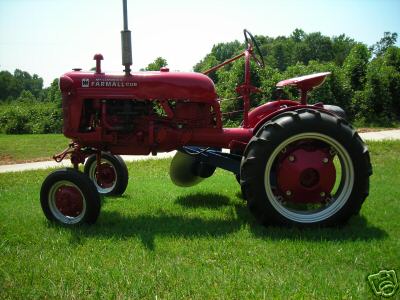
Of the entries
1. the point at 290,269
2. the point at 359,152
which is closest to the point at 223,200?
the point at 359,152

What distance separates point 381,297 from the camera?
2648 millimetres

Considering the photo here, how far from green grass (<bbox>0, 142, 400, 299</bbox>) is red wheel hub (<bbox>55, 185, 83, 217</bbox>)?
25cm

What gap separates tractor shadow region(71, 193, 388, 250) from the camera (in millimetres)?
3842

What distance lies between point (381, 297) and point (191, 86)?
115 inches

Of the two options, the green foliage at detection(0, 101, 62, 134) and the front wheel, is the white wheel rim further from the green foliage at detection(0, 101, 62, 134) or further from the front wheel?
the green foliage at detection(0, 101, 62, 134)

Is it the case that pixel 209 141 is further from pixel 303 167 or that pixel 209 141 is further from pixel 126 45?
pixel 126 45

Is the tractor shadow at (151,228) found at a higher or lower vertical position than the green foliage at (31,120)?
lower

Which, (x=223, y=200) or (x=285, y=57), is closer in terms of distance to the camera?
(x=223, y=200)

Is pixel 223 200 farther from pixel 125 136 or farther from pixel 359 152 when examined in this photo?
pixel 359 152

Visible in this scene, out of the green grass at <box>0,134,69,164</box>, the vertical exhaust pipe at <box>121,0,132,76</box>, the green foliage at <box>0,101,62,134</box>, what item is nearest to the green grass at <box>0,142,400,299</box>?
the vertical exhaust pipe at <box>121,0,132,76</box>

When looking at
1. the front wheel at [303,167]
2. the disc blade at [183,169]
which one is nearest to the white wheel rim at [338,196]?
the front wheel at [303,167]

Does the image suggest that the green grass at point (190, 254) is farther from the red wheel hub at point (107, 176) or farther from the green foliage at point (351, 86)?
the green foliage at point (351, 86)

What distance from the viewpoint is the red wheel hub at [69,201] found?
14.4 ft

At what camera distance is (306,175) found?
4227 millimetres
